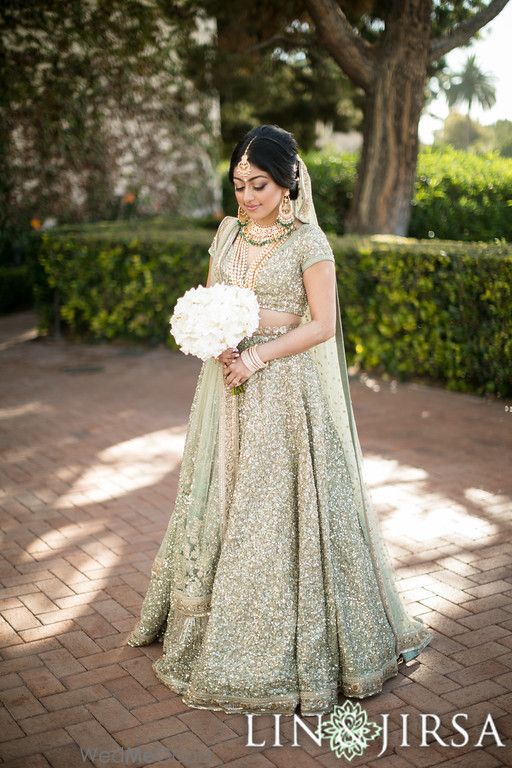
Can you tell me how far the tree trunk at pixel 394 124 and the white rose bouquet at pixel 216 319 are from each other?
6.93 m

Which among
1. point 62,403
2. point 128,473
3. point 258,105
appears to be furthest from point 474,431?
point 258,105

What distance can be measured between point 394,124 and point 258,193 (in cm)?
684

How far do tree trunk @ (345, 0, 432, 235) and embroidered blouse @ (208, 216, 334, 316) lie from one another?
21.9 feet

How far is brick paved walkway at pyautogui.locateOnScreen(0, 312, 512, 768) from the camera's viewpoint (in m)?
2.99

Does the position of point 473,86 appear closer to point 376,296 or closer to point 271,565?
point 376,296

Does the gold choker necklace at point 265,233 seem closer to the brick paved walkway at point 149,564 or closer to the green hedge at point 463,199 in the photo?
the brick paved walkway at point 149,564

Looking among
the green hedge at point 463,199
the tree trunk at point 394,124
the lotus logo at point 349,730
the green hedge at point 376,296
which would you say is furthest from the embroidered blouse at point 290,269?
the green hedge at point 463,199

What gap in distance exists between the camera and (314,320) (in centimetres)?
321

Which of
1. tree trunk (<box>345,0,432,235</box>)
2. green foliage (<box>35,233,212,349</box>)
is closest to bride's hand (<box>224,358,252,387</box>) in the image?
green foliage (<box>35,233,212,349</box>)

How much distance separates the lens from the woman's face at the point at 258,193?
3137 millimetres

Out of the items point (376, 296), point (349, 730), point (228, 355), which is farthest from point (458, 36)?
point (349, 730)

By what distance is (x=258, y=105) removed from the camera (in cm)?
1503

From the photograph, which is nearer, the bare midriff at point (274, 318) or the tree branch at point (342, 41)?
the bare midriff at point (274, 318)

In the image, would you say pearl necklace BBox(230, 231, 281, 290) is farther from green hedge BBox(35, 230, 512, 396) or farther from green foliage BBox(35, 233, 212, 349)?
green foliage BBox(35, 233, 212, 349)
